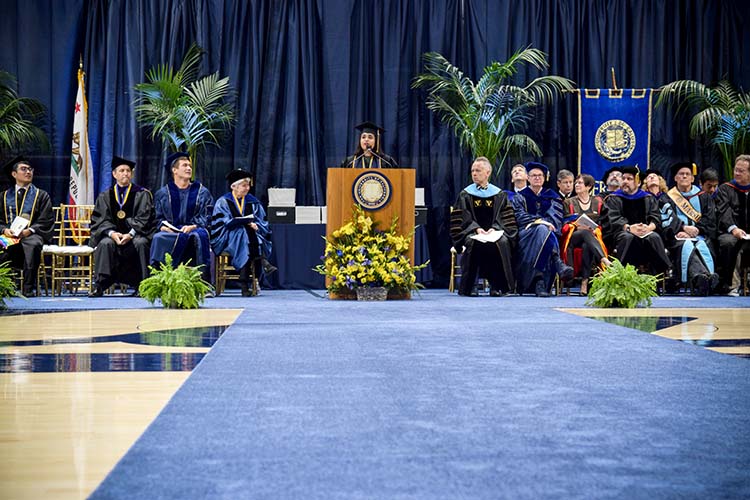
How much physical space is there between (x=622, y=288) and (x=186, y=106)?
5379 millimetres

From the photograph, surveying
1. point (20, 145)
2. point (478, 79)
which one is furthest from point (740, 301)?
point (20, 145)

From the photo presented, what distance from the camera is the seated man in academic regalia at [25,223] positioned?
9148 millimetres

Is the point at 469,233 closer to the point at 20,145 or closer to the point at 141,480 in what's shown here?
the point at 20,145

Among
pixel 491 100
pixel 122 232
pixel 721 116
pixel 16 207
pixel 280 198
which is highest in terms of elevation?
pixel 491 100

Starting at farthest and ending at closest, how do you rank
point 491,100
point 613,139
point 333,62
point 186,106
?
point 333,62, point 613,139, point 491,100, point 186,106

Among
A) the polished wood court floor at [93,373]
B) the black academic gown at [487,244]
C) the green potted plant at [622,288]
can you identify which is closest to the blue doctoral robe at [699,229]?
the black academic gown at [487,244]

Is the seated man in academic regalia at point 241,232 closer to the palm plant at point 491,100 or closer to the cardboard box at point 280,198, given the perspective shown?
the cardboard box at point 280,198

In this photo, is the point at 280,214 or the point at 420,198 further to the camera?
the point at 420,198

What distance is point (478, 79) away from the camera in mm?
11461

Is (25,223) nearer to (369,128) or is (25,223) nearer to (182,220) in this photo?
(182,220)

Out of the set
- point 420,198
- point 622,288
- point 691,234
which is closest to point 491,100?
point 420,198

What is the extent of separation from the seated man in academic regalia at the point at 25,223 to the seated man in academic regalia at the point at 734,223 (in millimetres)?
6936

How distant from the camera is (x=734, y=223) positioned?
9.77 meters

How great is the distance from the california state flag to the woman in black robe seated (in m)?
5.32
